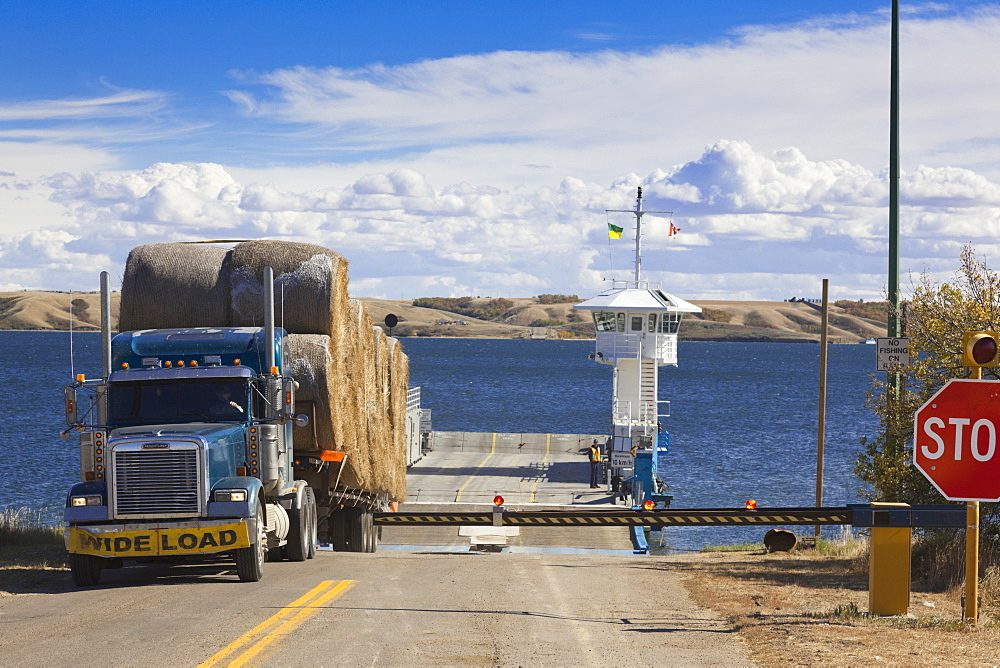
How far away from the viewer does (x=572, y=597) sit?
12133 mm

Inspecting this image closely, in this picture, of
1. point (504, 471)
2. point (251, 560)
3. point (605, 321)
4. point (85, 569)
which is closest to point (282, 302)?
point (251, 560)

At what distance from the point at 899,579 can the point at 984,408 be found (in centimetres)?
186

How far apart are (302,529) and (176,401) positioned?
2.68 metres

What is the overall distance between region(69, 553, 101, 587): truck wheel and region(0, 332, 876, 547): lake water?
7.67 meters

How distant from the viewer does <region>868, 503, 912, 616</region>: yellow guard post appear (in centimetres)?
1046

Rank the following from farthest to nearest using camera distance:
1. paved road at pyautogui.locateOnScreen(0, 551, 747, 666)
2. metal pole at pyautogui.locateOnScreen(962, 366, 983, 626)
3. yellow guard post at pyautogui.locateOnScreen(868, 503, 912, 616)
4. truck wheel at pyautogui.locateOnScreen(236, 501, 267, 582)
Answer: truck wheel at pyautogui.locateOnScreen(236, 501, 267, 582)
yellow guard post at pyautogui.locateOnScreen(868, 503, 912, 616)
metal pole at pyautogui.locateOnScreen(962, 366, 983, 626)
paved road at pyautogui.locateOnScreen(0, 551, 747, 666)

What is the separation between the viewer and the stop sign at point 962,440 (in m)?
9.87

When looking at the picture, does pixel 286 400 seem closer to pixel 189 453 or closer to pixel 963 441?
pixel 189 453

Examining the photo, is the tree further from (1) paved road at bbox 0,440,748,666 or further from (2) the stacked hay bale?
(2) the stacked hay bale

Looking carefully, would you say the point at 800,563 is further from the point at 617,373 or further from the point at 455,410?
the point at 455,410

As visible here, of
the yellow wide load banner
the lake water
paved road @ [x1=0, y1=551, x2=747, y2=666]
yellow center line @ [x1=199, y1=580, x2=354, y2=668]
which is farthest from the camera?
the lake water

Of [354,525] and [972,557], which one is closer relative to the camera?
[972,557]

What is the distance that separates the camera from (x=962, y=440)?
32.8ft

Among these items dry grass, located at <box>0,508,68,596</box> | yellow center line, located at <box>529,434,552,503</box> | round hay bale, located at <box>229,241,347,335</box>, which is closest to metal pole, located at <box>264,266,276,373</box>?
round hay bale, located at <box>229,241,347,335</box>
